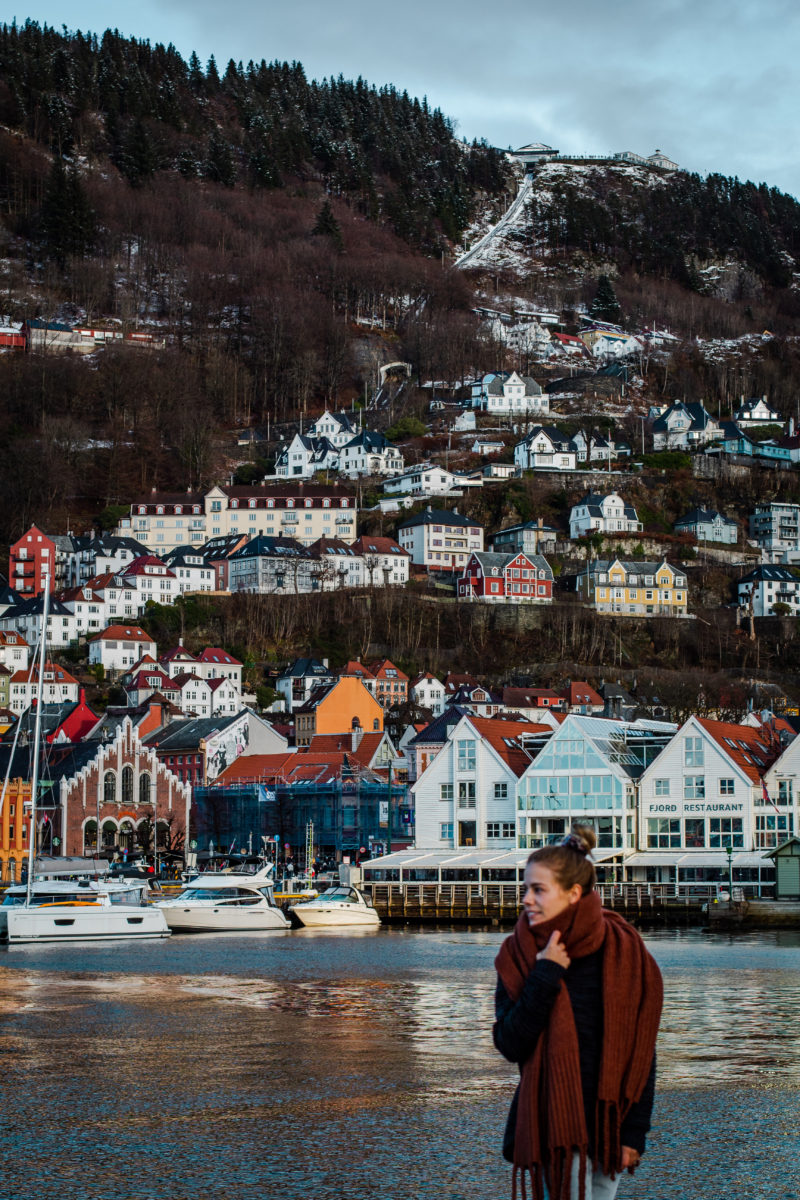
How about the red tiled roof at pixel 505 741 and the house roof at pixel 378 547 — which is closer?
the red tiled roof at pixel 505 741

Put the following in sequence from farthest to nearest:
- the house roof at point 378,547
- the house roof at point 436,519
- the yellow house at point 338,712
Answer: the house roof at point 436,519
the house roof at point 378,547
the yellow house at point 338,712

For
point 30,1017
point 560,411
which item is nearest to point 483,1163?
point 30,1017

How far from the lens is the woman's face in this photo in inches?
307

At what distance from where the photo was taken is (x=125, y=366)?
590 ft

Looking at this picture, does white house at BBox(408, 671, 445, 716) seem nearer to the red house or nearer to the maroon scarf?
the red house

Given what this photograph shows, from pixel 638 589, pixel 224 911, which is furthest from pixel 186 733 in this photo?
pixel 224 911

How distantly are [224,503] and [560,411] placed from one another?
4507 cm

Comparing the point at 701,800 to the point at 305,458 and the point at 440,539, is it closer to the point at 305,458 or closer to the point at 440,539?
the point at 440,539

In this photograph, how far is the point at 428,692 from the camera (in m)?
125

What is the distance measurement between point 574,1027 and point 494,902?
55371mm

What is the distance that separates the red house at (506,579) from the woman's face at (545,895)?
131 m

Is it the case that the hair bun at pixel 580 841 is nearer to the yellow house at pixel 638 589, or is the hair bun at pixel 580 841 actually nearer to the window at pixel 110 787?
the window at pixel 110 787

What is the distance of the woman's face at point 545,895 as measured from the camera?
7809 mm

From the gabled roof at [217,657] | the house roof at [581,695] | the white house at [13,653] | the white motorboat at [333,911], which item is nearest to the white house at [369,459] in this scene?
the gabled roof at [217,657]
